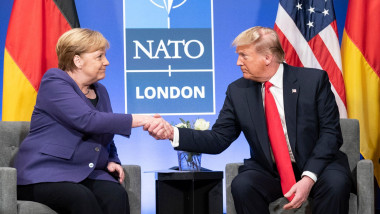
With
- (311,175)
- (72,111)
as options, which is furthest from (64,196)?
(311,175)

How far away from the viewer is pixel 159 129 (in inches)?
116

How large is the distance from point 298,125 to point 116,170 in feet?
3.33

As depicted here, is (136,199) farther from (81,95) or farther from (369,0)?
(369,0)

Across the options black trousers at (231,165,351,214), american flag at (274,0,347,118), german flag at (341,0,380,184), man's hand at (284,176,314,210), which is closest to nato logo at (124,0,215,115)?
american flag at (274,0,347,118)

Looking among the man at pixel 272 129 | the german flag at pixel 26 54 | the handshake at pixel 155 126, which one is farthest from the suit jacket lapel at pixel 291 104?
the german flag at pixel 26 54

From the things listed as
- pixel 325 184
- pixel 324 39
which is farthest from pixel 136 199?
pixel 324 39

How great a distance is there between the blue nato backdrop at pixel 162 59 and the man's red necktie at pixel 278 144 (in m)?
1.54

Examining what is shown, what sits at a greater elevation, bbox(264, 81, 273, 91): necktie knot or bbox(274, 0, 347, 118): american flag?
bbox(274, 0, 347, 118): american flag

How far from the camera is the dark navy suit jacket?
2.85 m

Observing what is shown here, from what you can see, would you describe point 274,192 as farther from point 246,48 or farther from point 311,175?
point 246,48

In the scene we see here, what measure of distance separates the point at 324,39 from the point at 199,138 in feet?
5.18

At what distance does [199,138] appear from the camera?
9.96 ft

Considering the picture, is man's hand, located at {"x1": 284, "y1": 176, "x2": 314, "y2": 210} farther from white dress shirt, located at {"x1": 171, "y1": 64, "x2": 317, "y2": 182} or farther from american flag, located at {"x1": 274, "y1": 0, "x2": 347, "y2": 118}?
american flag, located at {"x1": 274, "y1": 0, "x2": 347, "y2": 118}

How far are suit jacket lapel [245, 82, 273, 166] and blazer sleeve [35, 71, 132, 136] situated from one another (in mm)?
678
